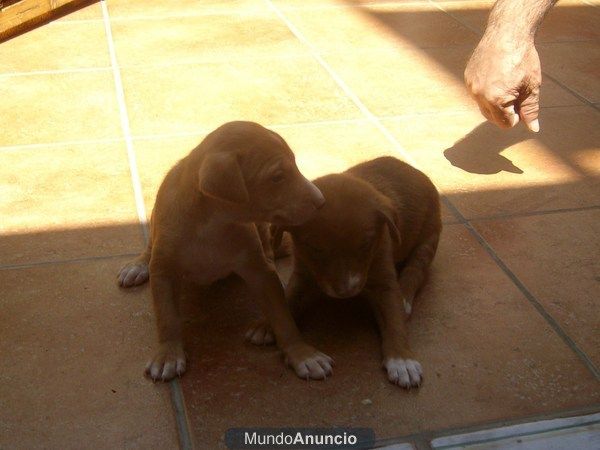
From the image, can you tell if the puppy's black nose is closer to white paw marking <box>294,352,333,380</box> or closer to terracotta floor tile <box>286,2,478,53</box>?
white paw marking <box>294,352,333,380</box>

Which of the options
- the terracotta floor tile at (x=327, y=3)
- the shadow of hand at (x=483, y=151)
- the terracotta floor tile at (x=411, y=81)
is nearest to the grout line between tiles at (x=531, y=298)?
the shadow of hand at (x=483, y=151)

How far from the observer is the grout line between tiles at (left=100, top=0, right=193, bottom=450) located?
2.48 meters

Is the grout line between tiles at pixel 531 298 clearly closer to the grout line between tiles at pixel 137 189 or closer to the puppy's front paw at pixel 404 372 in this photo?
the puppy's front paw at pixel 404 372

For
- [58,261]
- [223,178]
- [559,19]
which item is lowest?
[559,19]

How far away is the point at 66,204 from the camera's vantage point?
3.77 metres

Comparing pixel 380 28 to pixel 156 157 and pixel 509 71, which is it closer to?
pixel 156 157

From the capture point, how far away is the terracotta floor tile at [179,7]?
20.8 ft

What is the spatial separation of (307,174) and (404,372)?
5.08ft

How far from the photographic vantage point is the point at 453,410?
2555mm

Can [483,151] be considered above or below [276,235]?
below

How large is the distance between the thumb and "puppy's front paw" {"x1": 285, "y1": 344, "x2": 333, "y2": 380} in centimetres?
138

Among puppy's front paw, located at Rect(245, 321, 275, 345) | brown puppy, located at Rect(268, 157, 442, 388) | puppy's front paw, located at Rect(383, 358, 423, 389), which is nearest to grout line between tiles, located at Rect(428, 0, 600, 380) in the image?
brown puppy, located at Rect(268, 157, 442, 388)

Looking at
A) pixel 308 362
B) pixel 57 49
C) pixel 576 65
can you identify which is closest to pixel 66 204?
pixel 308 362

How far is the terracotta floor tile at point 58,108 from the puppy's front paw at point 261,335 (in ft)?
6.34
